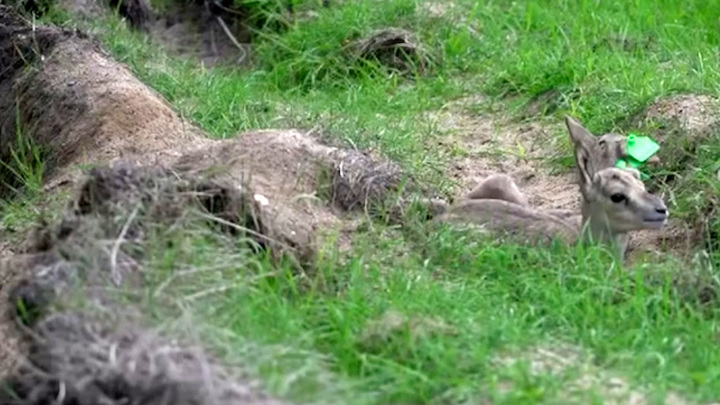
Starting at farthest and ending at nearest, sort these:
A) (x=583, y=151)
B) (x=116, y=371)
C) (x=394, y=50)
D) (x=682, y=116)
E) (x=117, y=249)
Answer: (x=394, y=50) → (x=682, y=116) → (x=583, y=151) → (x=117, y=249) → (x=116, y=371)

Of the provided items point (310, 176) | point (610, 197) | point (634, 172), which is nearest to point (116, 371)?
point (310, 176)

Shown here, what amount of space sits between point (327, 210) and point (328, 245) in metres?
0.75

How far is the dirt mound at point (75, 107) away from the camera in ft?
30.1

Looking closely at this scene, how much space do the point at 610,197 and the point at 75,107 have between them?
3.39 meters

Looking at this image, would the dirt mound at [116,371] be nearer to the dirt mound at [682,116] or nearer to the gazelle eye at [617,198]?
the gazelle eye at [617,198]

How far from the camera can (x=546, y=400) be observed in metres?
5.92

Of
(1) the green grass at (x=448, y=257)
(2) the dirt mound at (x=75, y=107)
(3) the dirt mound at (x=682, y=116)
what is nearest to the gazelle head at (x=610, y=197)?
(1) the green grass at (x=448, y=257)

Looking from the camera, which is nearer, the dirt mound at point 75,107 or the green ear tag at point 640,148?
the green ear tag at point 640,148

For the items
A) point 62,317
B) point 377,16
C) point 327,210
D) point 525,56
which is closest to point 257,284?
point 62,317

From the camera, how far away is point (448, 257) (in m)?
7.64

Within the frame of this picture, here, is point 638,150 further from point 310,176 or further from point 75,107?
point 75,107

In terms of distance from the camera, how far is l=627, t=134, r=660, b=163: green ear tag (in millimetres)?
8484

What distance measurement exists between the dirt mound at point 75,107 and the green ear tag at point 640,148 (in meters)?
2.23

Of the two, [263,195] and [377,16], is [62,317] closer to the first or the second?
[263,195]
